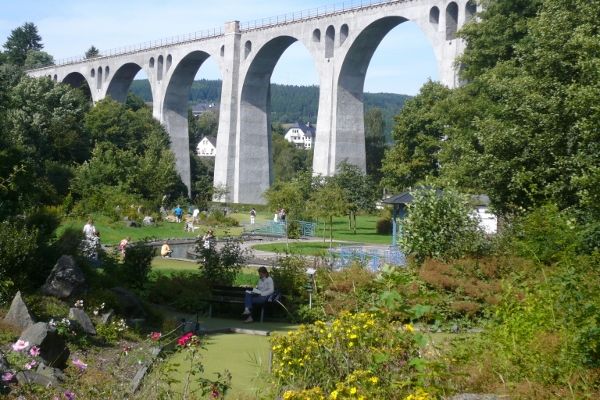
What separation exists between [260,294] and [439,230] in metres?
3.51

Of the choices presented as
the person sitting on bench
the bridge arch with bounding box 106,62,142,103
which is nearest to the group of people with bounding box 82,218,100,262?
the person sitting on bench

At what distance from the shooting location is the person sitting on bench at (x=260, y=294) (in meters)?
11.1

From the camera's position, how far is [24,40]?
83562 mm

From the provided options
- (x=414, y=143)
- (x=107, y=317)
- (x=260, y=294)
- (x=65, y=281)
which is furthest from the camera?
(x=414, y=143)

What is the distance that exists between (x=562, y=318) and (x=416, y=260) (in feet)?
23.5

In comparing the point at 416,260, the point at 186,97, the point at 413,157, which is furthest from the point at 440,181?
the point at 186,97

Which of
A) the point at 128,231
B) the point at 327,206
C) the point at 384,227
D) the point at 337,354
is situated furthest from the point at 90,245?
the point at 384,227

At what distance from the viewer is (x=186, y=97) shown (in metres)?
55.8

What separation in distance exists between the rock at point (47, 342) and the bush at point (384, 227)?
98.9ft

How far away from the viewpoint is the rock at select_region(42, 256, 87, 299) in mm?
9711

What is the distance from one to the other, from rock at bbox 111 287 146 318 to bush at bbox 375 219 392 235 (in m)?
26.6

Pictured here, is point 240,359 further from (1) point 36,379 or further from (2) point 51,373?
(1) point 36,379

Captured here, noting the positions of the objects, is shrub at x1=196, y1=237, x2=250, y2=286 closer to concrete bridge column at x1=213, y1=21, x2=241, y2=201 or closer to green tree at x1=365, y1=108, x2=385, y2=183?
concrete bridge column at x1=213, y1=21, x2=241, y2=201

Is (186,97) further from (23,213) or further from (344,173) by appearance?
(23,213)
